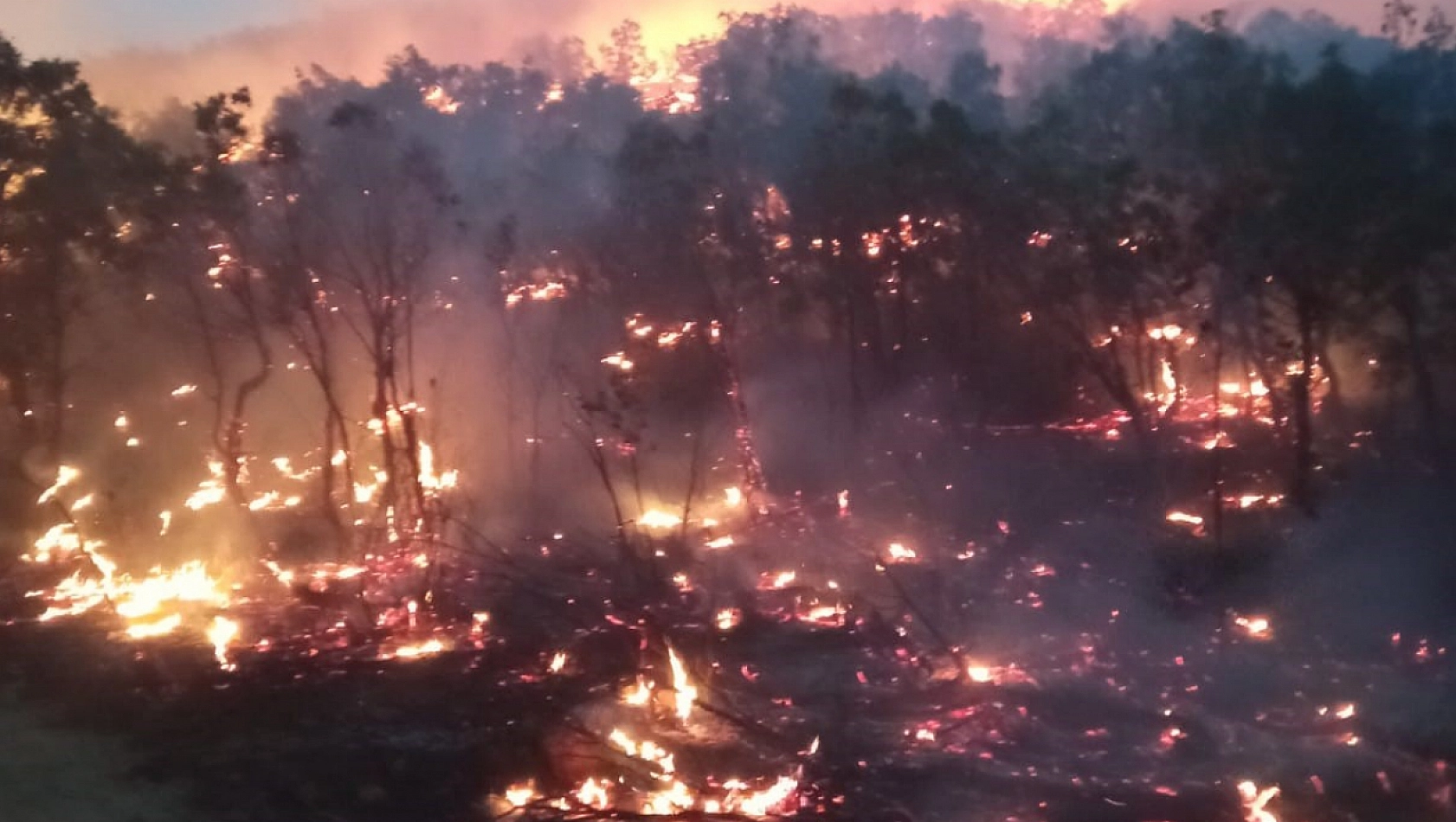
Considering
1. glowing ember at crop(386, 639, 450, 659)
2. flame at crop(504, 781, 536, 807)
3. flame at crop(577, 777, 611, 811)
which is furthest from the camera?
glowing ember at crop(386, 639, 450, 659)

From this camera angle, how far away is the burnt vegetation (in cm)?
1246

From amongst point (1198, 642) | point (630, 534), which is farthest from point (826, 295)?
point (1198, 642)

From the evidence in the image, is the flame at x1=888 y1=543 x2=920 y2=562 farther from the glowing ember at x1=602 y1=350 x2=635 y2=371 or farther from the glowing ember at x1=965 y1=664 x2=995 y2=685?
the glowing ember at x1=602 y1=350 x2=635 y2=371

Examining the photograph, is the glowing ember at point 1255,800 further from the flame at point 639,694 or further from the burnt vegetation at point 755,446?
the flame at point 639,694

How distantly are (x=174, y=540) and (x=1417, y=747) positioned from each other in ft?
59.3

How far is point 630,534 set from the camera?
21.5 meters

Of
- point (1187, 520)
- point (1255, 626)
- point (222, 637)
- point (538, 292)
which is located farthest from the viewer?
point (538, 292)

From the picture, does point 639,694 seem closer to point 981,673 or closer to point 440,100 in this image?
point 981,673

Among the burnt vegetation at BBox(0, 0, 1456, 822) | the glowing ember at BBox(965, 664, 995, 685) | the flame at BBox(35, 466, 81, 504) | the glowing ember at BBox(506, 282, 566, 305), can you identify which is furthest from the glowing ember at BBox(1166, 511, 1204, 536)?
the flame at BBox(35, 466, 81, 504)

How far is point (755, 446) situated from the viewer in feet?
98.5

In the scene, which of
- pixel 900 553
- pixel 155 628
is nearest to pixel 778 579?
pixel 900 553

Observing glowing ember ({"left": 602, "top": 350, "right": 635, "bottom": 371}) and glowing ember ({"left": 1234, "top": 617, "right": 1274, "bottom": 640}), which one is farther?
glowing ember ({"left": 602, "top": 350, "right": 635, "bottom": 371})

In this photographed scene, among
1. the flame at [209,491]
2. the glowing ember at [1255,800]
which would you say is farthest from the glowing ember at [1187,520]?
the flame at [209,491]

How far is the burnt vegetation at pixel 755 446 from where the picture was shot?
1246 cm
